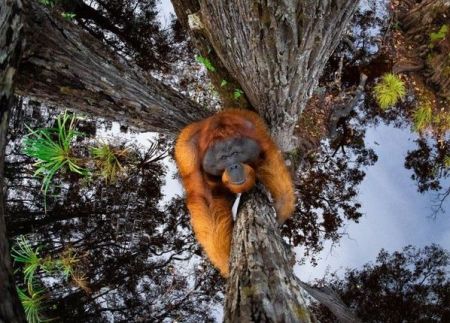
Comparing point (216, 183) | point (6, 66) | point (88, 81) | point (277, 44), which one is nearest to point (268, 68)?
point (277, 44)

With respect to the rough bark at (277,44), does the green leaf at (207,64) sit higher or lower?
higher

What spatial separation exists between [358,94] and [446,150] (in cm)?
225

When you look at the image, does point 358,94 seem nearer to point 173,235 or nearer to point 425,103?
point 425,103

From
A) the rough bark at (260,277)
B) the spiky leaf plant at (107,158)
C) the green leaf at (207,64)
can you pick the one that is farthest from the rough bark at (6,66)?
the spiky leaf plant at (107,158)

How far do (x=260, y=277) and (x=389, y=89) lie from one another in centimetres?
528

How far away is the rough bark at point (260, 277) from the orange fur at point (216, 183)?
8.2 inches

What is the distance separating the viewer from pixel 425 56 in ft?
20.3

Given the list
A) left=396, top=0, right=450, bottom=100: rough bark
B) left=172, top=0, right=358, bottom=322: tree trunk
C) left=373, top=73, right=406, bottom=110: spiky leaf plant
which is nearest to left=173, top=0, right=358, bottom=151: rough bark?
left=172, top=0, right=358, bottom=322: tree trunk

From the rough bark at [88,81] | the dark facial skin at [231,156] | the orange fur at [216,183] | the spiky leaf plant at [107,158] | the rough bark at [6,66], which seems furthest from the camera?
the spiky leaf plant at [107,158]

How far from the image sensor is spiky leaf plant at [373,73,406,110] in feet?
21.8

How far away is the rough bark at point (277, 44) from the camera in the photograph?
10.6ft

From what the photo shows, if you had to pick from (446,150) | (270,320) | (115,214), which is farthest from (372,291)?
(270,320)

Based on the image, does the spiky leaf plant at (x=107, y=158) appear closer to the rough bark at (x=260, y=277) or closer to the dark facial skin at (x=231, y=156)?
the dark facial skin at (x=231, y=156)

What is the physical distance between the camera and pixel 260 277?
7.41ft
